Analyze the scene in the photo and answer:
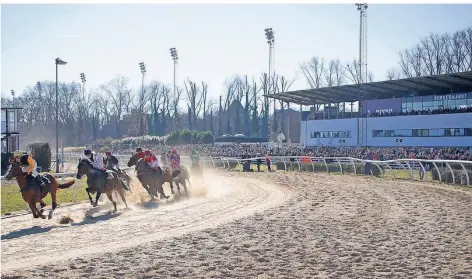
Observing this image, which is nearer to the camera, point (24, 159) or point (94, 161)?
point (24, 159)

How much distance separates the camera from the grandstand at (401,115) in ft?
121

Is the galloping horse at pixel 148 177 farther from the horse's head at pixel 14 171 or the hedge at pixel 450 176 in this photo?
the hedge at pixel 450 176

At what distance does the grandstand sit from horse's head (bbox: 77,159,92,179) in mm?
27550

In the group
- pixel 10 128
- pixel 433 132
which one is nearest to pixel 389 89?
pixel 433 132

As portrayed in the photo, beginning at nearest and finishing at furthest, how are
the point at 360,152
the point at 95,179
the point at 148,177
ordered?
the point at 95,179 → the point at 148,177 → the point at 360,152

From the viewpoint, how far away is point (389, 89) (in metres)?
43.7

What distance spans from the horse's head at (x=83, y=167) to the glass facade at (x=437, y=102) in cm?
3091

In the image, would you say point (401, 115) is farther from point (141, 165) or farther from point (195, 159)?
point (141, 165)

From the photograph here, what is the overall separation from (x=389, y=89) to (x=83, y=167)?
3485 centimetres

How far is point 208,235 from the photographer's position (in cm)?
927

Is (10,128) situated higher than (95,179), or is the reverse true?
(10,128)

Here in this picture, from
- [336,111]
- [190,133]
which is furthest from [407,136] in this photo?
[190,133]

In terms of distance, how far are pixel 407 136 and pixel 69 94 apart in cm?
4794

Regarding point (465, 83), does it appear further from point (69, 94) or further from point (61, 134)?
point (69, 94)
